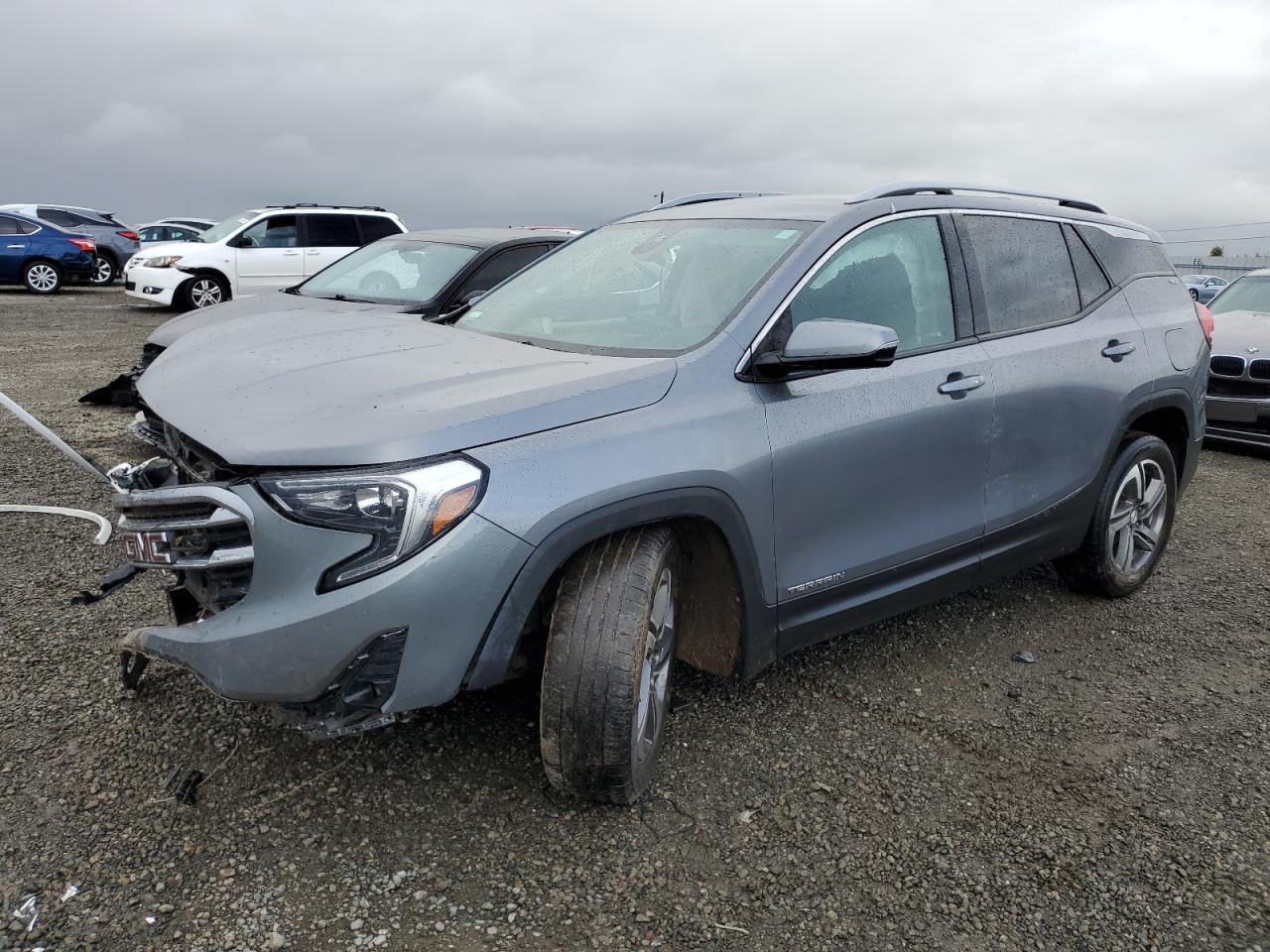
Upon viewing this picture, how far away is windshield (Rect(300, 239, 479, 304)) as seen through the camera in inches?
265

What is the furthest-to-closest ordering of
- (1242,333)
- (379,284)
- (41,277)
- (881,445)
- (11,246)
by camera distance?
(41,277)
(11,246)
(1242,333)
(379,284)
(881,445)

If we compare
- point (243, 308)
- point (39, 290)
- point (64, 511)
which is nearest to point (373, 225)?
→ point (243, 308)

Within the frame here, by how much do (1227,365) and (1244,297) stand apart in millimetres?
1915

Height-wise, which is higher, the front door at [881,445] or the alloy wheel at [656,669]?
the front door at [881,445]

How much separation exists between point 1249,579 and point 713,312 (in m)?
3.37

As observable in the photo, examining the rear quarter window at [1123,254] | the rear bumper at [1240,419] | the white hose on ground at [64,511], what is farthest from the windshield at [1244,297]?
the white hose on ground at [64,511]

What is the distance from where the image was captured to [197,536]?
2389 mm

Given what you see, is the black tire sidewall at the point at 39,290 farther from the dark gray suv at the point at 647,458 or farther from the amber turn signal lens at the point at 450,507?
the amber turn signal lens at the point at 450,507

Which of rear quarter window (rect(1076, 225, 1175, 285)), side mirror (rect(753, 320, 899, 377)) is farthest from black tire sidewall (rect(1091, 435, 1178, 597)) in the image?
side mirror (rect(753, 320, 899, 377))

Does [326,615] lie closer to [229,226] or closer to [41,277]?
[229,226]

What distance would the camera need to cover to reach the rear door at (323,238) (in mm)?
14023

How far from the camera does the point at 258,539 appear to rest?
7.41ft

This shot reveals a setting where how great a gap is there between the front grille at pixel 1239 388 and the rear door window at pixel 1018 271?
4365 mm

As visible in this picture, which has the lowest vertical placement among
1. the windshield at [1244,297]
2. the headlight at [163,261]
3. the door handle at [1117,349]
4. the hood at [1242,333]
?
the hood at [1242,333]
